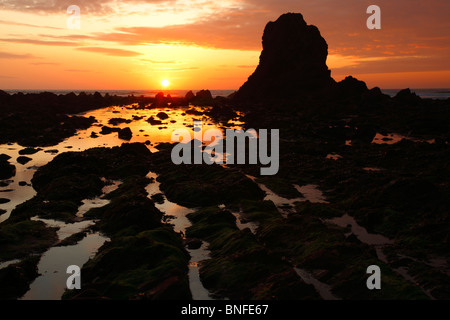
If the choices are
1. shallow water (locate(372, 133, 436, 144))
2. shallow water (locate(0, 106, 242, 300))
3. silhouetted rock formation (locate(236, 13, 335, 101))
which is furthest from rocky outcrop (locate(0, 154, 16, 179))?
silhouetted rock formation (locate(236, 13, 335, 101))

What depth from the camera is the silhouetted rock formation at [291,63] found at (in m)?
118

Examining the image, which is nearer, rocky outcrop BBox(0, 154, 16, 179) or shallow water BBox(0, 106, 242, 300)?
shallow water BBox(0, 106, 242, 300)

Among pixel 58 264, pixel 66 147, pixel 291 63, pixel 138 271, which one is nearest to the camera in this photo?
pixel 138 271

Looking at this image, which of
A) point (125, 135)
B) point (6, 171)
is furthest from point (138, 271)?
point (125, 135)

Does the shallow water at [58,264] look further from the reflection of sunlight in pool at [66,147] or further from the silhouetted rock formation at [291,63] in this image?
the silhouetted rock formation at [291,63]

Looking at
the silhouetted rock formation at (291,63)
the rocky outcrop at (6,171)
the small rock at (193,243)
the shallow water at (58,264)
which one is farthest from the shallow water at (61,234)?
the silhouetted rock formation at (291,63)

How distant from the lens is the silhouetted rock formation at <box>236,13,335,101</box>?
11800 cm

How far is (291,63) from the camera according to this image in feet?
405

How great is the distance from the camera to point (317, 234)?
58.4ft

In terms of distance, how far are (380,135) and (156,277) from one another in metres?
47.5

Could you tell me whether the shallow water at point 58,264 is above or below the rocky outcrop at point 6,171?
below

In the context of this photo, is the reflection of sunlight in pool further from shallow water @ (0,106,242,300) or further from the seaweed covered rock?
the seaweed covered rock

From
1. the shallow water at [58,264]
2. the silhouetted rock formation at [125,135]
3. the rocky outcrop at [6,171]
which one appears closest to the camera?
the shallow water at [58,264]

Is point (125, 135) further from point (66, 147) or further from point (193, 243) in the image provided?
point (193, 243)
